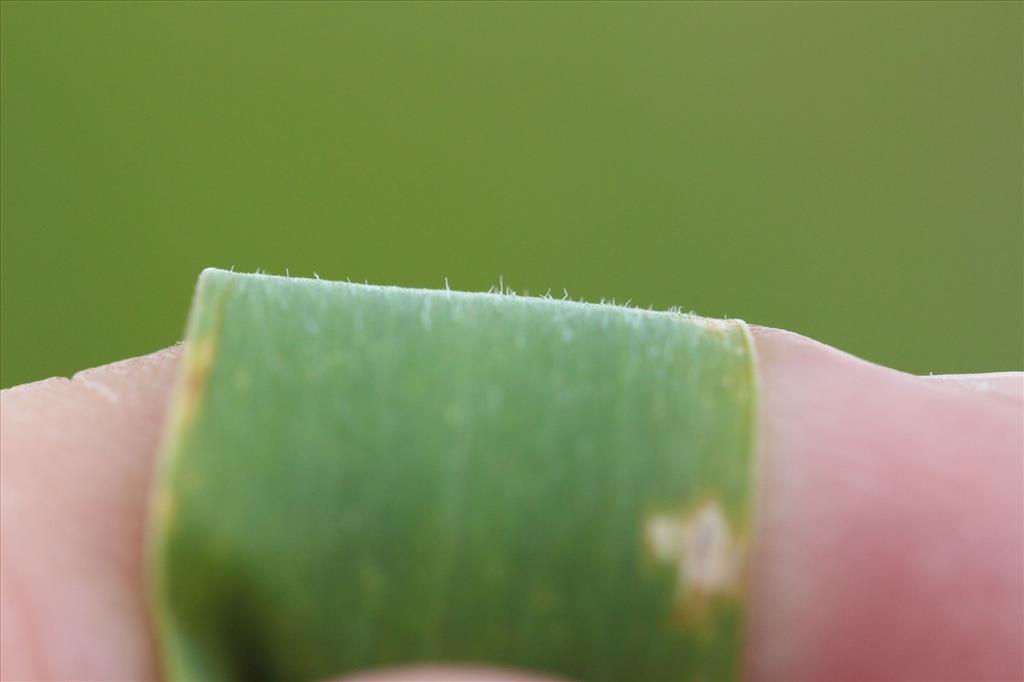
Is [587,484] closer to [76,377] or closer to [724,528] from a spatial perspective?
[724,528]

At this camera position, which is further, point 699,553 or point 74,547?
point 74,547

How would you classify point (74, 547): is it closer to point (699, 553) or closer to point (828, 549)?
point (699, 553)

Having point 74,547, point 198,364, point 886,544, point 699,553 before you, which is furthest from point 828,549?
point 74,547

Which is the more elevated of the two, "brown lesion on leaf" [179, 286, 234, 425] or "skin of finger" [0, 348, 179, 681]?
"brown lesion on leaf" [179, 286, 234, 425]

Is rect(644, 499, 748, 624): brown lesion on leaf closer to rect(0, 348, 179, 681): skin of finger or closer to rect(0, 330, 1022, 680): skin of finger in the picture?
rect(0, 330, 1022, 680): skin of finger

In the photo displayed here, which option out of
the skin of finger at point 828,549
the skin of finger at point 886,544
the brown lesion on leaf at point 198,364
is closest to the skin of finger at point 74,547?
the skin of finger at point 828,549

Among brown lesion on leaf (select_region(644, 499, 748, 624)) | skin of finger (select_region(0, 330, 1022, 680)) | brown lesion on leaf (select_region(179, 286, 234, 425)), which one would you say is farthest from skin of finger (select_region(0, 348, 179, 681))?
brown lesion on leaf (select_region(644, 499, 748, 624))

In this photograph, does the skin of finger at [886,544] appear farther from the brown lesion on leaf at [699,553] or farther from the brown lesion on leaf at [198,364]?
the brown lesion on leaf at [198,364]
